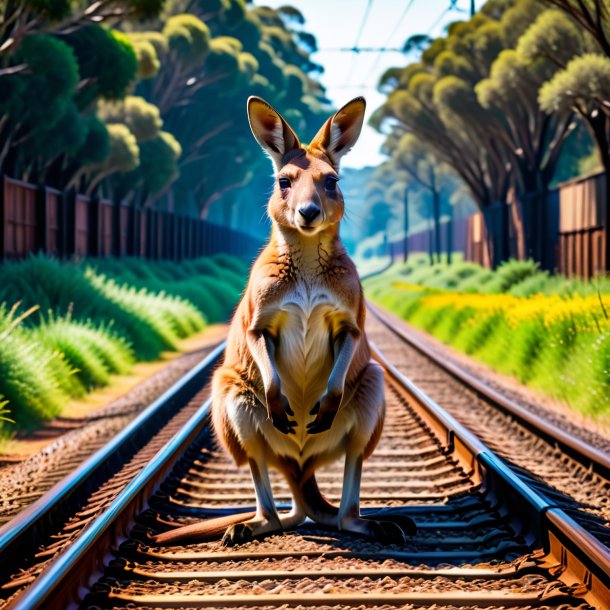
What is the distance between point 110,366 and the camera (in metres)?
14.2

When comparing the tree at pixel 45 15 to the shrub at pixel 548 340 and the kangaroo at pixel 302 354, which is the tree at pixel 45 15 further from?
the kangaroo at pixel 302 354

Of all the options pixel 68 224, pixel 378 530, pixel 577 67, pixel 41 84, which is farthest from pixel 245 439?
pixel 68 224

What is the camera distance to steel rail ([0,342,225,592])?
4.65 metres

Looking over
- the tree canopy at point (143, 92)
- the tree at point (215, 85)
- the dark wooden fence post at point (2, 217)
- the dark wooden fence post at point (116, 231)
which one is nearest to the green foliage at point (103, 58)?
the tree canopy at point (143, 92)

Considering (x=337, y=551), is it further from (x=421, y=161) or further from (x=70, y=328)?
(x=421, y=161)

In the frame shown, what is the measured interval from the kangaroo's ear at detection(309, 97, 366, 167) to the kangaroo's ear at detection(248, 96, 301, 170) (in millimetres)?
137

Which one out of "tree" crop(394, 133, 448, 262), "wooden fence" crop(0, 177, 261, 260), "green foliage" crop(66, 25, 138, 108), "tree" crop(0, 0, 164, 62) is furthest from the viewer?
"tree" crop(394, 133, 448, 262)

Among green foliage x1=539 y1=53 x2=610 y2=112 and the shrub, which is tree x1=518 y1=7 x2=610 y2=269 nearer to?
green foliage x1=539 y1=53 x2=610 y2=112

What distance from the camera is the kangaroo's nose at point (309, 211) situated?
164 inches

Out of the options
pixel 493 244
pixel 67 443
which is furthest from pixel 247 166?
pixel 67 443

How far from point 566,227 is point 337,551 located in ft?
76.9

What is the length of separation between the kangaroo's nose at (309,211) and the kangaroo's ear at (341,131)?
554mm

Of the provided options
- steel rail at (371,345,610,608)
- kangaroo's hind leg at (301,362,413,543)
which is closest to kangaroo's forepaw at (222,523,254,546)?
kangaroo's hind leg at (301,362,413,543)

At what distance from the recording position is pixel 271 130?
459 centimetres
